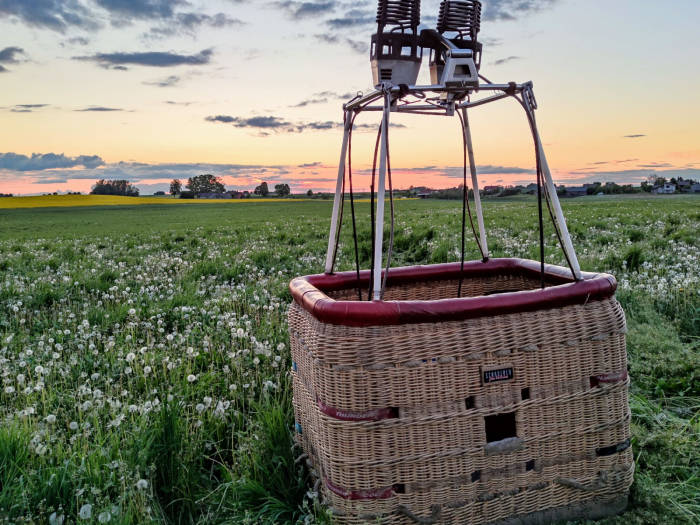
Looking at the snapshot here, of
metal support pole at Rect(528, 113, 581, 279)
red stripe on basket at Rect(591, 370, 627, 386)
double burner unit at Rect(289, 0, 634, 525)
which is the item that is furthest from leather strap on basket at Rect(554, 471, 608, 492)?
metal support pole at Rect(528, 113, 581, 279)

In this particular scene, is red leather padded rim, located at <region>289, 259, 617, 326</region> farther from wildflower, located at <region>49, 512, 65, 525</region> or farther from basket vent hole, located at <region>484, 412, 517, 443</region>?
wildflower, located at <region>49, 512, 65, 525</region>

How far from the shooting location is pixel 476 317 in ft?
9.90

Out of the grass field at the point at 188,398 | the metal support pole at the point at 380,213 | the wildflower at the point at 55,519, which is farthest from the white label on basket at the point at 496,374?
the wildflower at the point at 55,519

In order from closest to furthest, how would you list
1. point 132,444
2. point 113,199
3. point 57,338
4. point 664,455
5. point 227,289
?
point 132,444, point 664,455, point 57,338, point 227,289, point 113,199

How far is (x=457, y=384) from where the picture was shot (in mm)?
3020

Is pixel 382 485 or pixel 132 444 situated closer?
pixel 382 485

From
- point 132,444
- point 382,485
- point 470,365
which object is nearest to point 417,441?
point 382,485

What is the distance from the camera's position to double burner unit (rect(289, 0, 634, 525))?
2.92 metres

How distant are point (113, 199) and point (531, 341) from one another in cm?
7190

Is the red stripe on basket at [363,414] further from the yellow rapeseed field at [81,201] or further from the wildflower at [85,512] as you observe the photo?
the yellow rapeseed field at [81,201]

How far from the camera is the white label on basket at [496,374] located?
3.07 metres

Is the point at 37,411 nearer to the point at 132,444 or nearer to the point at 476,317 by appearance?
the point at 132,444

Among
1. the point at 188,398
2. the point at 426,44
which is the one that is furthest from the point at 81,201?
the point at 426,44

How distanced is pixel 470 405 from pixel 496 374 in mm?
222
